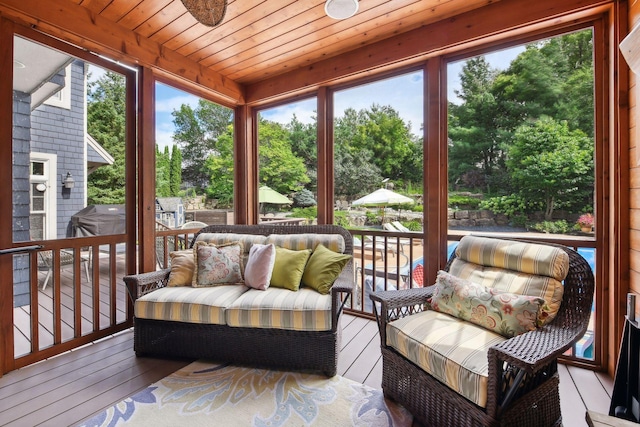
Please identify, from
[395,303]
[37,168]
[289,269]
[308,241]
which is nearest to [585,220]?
[395,303]

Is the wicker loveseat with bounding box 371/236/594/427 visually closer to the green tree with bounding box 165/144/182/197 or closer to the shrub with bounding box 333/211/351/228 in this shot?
the shrub with bounding box 333/211/351/228

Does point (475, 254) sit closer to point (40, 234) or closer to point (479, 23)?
point (479, 23)

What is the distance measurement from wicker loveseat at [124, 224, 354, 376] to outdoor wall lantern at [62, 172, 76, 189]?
0.95 metres

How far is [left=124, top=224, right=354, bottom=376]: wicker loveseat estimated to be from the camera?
6.72ft

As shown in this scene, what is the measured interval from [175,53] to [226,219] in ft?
6.22

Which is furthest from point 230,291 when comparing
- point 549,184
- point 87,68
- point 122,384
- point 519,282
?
point 549,184

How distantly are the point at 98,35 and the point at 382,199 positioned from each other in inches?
112

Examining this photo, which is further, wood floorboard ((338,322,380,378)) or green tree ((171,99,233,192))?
green tree ((171,99,233,192))

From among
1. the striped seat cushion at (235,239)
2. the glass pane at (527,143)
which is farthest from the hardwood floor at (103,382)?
→ the striped seat cushion at (235,239)

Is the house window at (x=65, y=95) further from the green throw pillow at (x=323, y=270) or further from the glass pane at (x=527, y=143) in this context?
the glass pane at (x=527, y=143)

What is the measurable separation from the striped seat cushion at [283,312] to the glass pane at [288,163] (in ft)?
4.64

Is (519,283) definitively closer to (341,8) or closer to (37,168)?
(341,8)

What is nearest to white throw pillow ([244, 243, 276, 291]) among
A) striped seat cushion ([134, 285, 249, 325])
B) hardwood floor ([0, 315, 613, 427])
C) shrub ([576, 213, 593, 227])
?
striped seat cushion ([134, 285, 249, 325])

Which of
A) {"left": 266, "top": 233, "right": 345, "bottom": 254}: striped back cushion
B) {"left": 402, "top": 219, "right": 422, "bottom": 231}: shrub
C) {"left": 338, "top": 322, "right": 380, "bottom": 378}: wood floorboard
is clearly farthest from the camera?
{"left": 402, "top": 219, "right": 422, "bottom": 231}: shrub
